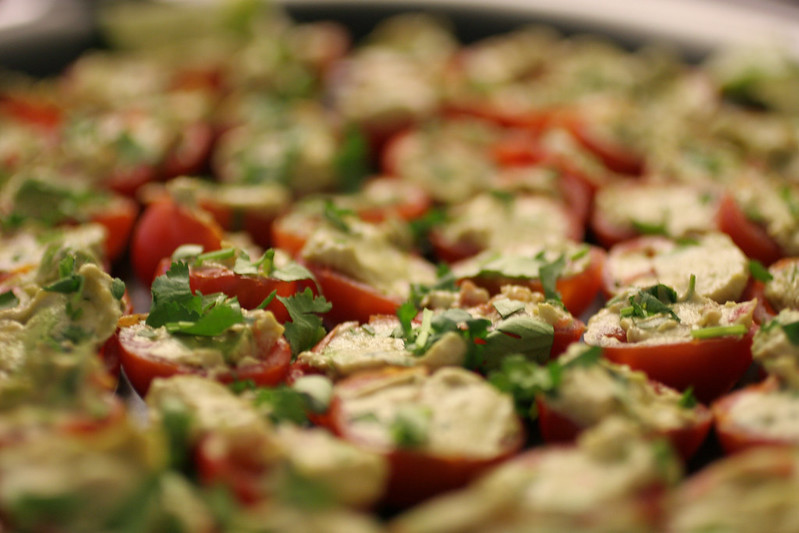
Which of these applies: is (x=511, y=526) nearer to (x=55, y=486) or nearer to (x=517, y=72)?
(x=55, y=486)

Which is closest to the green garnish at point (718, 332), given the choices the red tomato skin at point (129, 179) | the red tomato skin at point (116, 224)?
the red tomato skin at point (116, 224)

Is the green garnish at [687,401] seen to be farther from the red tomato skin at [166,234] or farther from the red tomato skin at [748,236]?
the red tomato skin at [166,234]

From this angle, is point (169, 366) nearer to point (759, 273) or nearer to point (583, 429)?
point (583, 429)

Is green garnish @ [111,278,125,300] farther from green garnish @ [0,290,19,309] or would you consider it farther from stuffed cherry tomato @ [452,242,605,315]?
stuffed cherry tomato @ [452,242,605,315]

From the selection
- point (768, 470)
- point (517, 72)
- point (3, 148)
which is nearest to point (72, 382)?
point (768, 470)

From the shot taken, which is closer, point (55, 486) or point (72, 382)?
point (55, 486)

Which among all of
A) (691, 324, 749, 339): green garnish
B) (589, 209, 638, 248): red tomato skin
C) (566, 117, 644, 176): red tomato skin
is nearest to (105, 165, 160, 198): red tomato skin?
(589, 209, 638, 248): red tomato skin

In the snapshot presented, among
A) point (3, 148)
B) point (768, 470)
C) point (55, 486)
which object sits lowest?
point (3, 148)
